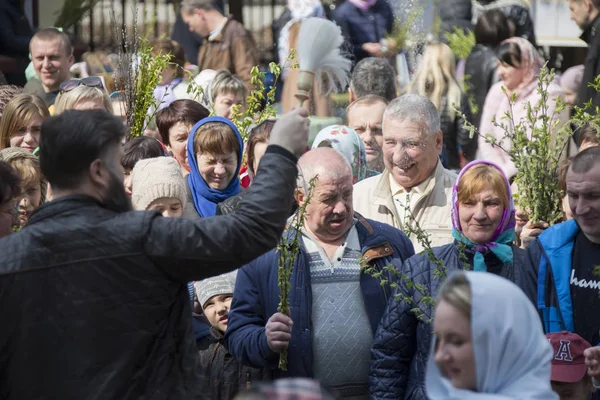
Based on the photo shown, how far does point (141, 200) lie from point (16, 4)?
7253mm

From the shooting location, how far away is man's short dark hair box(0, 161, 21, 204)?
4.40 metres

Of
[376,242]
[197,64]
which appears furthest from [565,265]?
[197,64]

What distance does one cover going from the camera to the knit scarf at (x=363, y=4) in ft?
37.9

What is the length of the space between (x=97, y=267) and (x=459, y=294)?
1199 mm

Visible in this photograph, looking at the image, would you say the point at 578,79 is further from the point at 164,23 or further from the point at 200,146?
the point at 164,23

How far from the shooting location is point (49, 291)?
3824 mm

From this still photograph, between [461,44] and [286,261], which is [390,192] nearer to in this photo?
[286,261]

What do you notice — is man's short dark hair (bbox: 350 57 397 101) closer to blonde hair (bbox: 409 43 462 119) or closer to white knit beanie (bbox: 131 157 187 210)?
blonde hair (bbox: 409 43 462 119)

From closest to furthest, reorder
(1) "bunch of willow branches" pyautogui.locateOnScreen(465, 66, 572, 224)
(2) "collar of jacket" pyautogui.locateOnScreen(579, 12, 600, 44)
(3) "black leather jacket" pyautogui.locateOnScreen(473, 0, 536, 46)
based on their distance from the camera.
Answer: (1) "bunch of willow branches" pyautogui.locateOnScreen(465, 66, 572, 224) → (2) "collar of jacket" pyautogui.locateOnScreen(579, 12, 600, 44) → (3) "black leather jacket" pyautogui.locateOnScreen(473, 0, 536, 46)

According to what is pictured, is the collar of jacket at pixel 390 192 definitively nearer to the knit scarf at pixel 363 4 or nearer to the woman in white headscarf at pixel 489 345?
the woman in white headscarf at pixel 489 345

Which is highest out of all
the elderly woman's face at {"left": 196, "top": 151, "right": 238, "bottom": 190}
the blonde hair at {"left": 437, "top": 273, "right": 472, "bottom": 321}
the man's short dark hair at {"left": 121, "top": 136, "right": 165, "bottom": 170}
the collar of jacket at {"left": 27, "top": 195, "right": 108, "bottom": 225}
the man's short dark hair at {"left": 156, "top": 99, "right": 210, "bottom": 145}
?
the collar of jacket at {"left": 27, "top": 195, "right": 108, "bottom": 225}

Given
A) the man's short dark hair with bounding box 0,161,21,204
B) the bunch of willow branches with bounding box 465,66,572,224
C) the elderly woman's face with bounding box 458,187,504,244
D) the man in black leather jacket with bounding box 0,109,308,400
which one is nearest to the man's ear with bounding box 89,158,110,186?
the man in black leather jacket with bounding box 0,109,308,400

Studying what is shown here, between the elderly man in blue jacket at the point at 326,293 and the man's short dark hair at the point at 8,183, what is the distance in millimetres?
1269

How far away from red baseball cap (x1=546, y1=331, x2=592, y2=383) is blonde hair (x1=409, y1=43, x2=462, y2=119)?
5.32 metres
